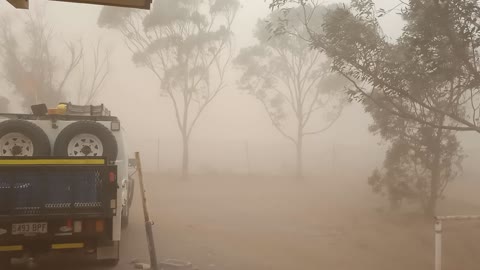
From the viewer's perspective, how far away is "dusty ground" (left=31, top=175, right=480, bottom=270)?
8797 millimetres

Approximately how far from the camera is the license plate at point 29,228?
19.7 ft

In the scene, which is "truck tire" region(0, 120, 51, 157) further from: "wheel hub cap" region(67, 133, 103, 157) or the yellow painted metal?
the yellow painted metal

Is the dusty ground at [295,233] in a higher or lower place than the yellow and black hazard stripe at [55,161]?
lower

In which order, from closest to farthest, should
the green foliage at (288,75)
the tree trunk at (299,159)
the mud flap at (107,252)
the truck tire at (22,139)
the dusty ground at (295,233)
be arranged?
the mud flap at (107,252)
the truck tire at (22,139)
the dusty ground at (295,233)
the tree trunk at (299,159)
the green foliage at (288,75)

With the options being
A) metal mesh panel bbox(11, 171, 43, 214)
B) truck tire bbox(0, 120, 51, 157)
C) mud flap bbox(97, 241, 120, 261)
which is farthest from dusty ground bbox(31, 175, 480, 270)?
truck tire bbox(0, 120, 51, 157)

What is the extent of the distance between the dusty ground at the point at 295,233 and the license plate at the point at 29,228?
202 centimetres

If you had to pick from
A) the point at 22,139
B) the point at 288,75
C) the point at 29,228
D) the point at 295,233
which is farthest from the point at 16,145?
the point at 288,75

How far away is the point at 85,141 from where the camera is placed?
26.1 ft

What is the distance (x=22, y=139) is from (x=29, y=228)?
2218 mm

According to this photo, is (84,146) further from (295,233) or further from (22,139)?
(295,233)

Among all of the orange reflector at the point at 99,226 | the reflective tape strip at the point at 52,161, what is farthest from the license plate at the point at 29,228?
the reflective tape strip at the point at 52,161

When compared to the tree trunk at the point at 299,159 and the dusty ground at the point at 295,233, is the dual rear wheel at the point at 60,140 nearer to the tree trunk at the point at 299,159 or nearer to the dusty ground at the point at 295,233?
the dusty ground at the point at 295,233

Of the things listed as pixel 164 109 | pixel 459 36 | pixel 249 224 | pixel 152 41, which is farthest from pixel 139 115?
pixel 459 36

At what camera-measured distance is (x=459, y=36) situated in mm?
8289
